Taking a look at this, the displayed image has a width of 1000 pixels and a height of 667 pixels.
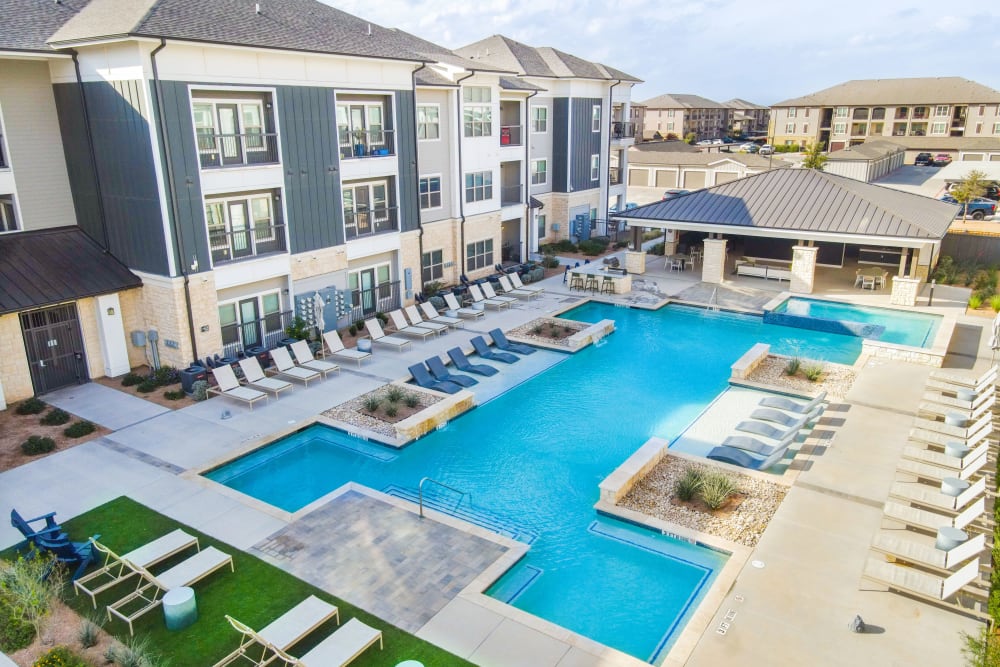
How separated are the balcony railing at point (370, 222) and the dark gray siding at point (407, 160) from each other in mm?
361

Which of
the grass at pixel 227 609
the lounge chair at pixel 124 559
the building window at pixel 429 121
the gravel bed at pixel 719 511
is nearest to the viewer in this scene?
the grass at pixel 227 609

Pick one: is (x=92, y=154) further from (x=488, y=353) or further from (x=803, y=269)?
(x=803, y=269)

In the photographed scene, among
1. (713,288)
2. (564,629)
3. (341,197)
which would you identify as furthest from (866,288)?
(564,629)

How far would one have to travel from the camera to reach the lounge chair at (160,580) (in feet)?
34.7

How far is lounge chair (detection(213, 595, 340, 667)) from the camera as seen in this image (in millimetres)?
9484

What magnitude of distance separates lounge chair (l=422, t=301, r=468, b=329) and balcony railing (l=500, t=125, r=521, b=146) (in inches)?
466

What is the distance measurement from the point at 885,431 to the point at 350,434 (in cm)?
1263

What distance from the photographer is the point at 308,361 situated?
21188mm

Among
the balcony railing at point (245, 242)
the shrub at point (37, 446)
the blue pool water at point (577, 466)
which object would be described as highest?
the balcony railing at point (245, 242)

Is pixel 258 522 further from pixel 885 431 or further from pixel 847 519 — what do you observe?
→ pixel 885 431

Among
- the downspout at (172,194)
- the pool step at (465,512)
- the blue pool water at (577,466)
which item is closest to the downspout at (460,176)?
the blue pool water at (577,466)

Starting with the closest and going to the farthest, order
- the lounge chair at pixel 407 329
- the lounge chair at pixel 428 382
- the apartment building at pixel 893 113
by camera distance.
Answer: the lounge chair at pixel 428 382 → the lounge chair at pixel 407 329 → the apartment building at pixel 893 113

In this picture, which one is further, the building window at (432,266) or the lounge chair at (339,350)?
the building window at (432,266)

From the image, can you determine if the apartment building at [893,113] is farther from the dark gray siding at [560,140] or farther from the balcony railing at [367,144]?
the balcony railing at [367,144]
